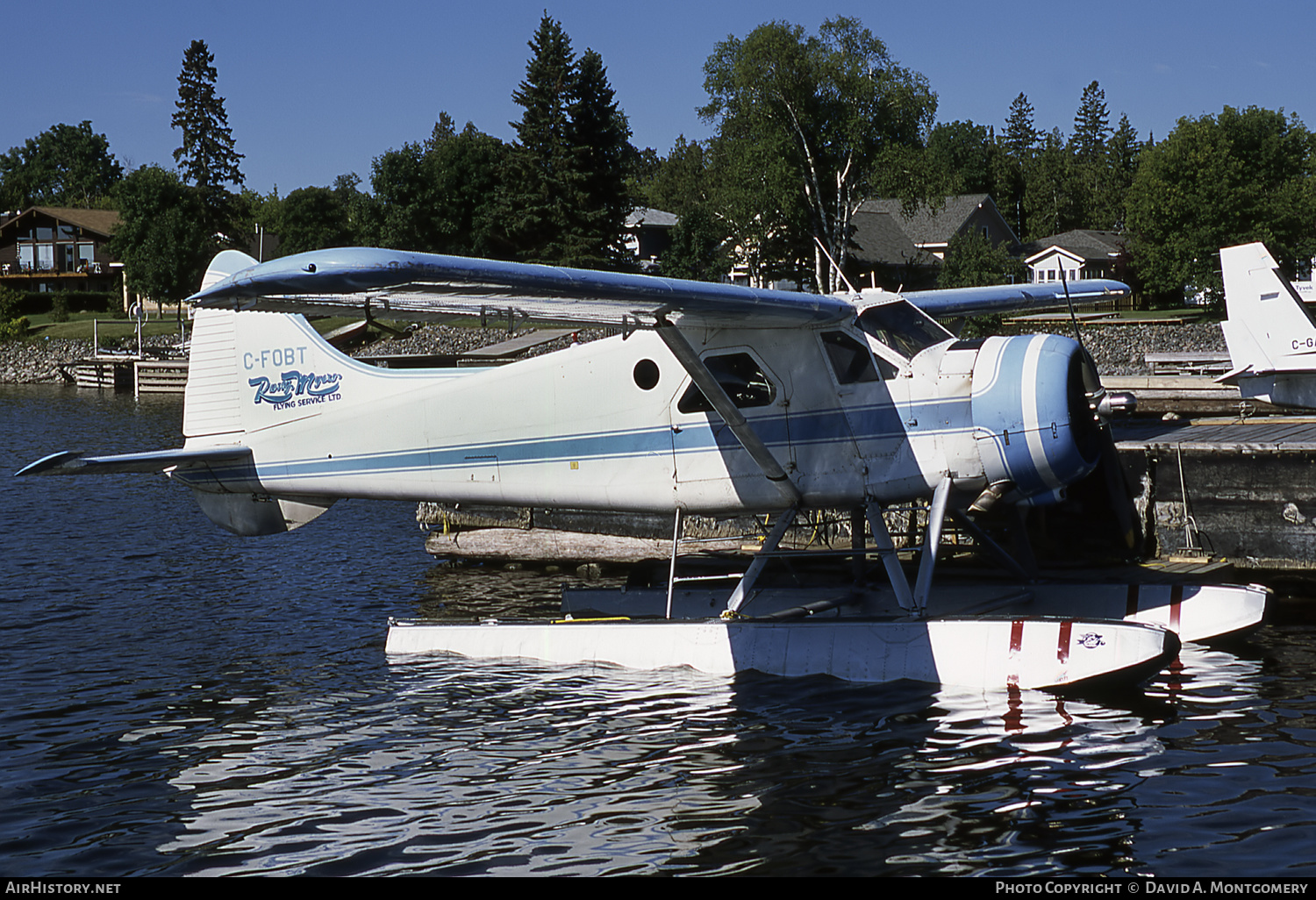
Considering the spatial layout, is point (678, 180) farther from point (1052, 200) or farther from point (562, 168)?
point (562, 168)

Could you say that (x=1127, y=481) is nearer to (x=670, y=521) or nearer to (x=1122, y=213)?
(x=670, y=521)

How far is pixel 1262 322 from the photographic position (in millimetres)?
17578

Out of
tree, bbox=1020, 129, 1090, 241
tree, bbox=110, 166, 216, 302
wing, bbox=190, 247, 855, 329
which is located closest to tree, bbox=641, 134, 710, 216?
tree, bbox=1020, 129, 1090, 241

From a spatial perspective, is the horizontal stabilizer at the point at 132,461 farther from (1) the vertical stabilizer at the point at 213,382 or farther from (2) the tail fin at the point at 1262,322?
(2) the tail fin at the point at 1262,322

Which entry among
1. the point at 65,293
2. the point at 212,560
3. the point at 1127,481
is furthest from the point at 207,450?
the point at 65,293

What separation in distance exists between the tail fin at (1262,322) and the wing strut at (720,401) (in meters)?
11.4

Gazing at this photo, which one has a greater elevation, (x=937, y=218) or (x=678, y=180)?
(x=678, y=180)

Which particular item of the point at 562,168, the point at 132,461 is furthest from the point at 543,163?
the point at 132,461

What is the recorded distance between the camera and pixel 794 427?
952 cm

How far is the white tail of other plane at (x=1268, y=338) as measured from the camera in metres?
17.3

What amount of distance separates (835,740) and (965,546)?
214 inches

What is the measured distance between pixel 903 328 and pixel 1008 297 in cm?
344

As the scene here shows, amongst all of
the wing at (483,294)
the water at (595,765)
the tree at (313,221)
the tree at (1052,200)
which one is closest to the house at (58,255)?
the tree at (313,221)

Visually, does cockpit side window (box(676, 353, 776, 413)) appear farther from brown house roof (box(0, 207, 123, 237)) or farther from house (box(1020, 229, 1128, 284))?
brown house roof (box(0, 207, 123, 237))
